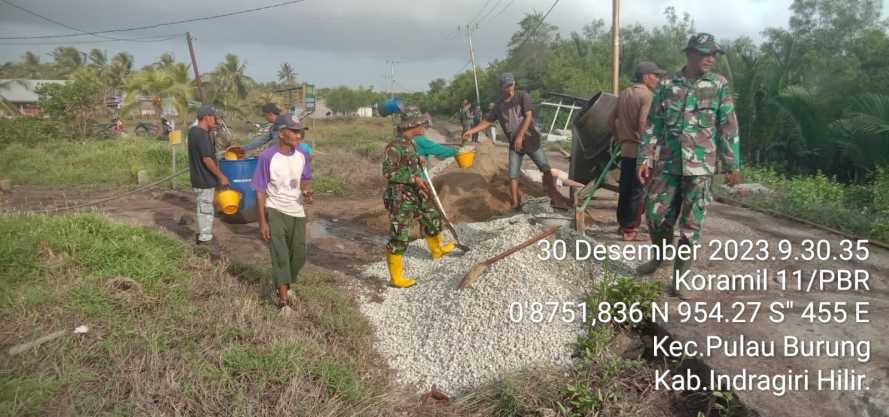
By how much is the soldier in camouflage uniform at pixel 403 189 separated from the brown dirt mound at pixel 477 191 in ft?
7.99

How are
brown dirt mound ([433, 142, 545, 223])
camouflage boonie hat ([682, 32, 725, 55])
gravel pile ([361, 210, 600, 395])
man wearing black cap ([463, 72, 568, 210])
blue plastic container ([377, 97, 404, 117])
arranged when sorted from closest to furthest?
gravel pile ([361, 210, 600, 395]) < camouflage boonie hat ([682, 32, 725, 55]) < blue plastic container ([377, 97, 404, 117]) < man wearing black cap ([463, 72, 568, 210]) < brown dirt mound ([433, 142, 545, 223])

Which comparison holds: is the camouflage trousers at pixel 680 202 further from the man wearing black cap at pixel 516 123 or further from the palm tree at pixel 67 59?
the palm tree at pixel 67 59

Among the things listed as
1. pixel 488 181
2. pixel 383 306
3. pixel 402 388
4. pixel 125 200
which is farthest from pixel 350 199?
pixel 402 388

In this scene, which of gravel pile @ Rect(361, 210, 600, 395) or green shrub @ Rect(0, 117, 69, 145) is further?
green shrub @ Rect(0, 117, 69, 145)

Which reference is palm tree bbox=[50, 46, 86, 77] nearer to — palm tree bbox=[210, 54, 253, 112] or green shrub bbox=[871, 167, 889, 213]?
palm tree bbox=[210, 54, 253, 112]

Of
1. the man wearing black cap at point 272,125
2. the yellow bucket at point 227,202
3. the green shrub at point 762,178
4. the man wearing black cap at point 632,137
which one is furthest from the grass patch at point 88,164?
the green shrub at point 762,178

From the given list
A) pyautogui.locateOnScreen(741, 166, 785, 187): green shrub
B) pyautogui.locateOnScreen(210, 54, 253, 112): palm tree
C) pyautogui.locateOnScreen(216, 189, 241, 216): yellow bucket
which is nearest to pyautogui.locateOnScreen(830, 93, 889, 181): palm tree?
pyautogui.locateOnScreen(741, 166, 785, 187): green shrub

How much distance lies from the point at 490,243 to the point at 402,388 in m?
1.76

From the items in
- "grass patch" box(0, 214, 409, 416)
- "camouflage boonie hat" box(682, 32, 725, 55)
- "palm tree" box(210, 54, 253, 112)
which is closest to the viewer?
"grass patch" box(0, 214, 409, 416)

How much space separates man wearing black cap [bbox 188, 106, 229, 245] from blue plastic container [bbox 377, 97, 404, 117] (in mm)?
1731

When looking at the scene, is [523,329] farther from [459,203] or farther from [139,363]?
[459,203]

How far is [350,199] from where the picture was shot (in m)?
9.94

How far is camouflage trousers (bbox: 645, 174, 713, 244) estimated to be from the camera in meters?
3.61

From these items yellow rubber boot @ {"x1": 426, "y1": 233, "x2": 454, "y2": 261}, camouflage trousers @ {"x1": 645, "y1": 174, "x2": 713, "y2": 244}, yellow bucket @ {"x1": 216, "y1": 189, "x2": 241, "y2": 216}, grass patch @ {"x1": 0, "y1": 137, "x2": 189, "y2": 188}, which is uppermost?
camouflage trousers @ {"x1": 645, "y1": 174, "x2": 713, "y2": 244}
